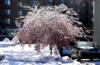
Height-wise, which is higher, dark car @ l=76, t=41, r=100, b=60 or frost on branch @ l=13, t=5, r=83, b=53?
frost on branch @ l=13, t=5, r=83, b=53

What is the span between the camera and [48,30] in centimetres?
2077

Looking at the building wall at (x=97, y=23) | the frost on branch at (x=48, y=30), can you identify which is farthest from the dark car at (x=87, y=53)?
the building wall at (x=97, y=23)

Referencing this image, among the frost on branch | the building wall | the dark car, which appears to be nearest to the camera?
the frost on branch

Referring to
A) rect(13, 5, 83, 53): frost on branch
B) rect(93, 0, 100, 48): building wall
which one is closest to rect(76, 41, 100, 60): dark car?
rect(13, 5, 83, 53): frost on branch

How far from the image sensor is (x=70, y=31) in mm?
20922

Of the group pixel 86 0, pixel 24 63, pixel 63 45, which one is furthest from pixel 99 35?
pixel 86 0

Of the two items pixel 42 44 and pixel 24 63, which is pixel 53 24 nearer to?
pixel 42 44

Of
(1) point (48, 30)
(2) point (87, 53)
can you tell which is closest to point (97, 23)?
(2) point (87, 53)

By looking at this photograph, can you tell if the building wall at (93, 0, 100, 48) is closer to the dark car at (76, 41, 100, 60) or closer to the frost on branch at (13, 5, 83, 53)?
the dark car at (76, 41, 100, 60)

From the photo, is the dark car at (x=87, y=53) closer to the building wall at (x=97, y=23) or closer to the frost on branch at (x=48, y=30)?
the frost on branch at (x=48, y=30)

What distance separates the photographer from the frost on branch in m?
20.7

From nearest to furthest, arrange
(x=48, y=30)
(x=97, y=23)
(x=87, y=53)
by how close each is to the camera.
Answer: (x=48, y=30)
(x=87, y=53)
(x=97, y=23)

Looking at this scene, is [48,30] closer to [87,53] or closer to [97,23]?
[87,53]

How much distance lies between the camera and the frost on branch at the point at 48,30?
816 inches
